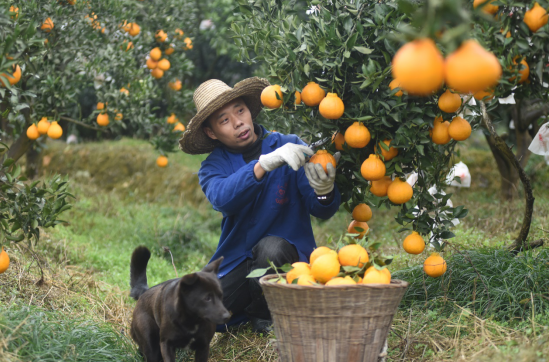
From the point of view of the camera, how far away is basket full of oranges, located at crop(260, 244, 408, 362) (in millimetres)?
2098

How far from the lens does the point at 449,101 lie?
229 cm

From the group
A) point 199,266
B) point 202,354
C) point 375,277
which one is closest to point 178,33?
point 199,266

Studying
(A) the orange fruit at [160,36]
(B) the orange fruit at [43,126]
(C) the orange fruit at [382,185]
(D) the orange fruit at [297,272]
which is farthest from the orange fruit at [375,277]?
(A) the orange fruit at [160,36]

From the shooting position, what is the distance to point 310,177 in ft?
9.04

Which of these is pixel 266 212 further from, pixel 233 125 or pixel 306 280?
pixel 306 280

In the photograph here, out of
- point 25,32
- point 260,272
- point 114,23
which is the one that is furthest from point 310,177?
point 114,23

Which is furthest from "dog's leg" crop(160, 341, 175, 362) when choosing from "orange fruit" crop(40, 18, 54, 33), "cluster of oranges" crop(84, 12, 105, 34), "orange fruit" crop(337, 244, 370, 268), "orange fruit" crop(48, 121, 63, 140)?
"cluster of oranges" crop(84, 12, 105, 34)

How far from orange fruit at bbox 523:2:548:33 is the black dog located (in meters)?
1.76

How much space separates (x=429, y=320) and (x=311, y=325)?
3.25ft

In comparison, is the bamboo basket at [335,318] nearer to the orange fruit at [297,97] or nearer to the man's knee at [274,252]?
the man's knee at [274,252]

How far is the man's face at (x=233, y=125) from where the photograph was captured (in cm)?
333

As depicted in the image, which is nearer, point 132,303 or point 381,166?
point 381,166

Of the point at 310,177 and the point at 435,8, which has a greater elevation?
the point at 435,8

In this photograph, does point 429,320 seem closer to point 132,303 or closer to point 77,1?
point 132,303
